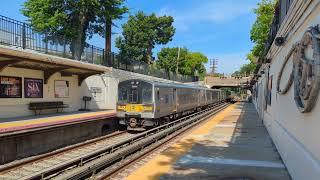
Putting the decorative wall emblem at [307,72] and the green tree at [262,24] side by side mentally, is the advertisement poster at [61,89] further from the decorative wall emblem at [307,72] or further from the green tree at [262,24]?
the green tree at [262,24]

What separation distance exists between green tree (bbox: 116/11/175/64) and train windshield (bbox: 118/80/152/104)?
3984 cm

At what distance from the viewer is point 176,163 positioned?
11977 millimetres

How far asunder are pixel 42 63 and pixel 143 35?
46.1 metres

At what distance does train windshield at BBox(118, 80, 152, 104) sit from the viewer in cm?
2175

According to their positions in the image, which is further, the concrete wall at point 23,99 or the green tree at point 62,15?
the green tree at point 62,15

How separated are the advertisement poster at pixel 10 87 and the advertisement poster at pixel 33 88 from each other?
18.0 inches

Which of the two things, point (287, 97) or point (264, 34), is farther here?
point (264, 34)

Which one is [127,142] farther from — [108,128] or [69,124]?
[108,128]

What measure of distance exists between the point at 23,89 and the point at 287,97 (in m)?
11.9

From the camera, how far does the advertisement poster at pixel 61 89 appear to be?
2206cm


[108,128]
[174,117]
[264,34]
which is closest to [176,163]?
[108,128]

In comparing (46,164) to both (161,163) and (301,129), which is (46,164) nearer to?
(161,163)

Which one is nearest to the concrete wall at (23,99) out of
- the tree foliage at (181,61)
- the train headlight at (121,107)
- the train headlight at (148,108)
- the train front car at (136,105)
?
the train headlight at (121,107)

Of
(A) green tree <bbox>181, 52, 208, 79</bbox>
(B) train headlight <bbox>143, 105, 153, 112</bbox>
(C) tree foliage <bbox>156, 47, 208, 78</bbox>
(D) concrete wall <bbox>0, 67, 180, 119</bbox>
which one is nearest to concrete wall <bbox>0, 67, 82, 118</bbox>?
(D) concrete wall <bbox>0, 67, 180, 119</bbox>
